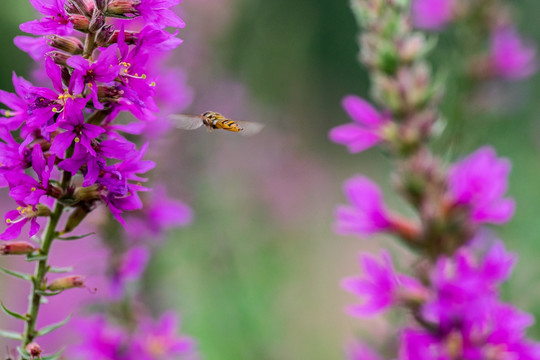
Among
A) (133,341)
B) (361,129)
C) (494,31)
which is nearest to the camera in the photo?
(361,129)

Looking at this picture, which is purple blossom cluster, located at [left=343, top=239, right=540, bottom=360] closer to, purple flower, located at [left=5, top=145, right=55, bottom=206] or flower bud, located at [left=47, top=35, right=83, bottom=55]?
purple flower, located at [left=5, top=145, right=55, bottom=206]

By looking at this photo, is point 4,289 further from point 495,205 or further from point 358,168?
point 358,168

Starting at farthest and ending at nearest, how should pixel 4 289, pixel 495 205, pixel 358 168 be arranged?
pixel 358 168
pixel 4 289
pixel 495 205

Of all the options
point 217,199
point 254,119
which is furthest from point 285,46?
point 217,199

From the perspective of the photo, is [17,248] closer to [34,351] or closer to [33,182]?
[33,182]

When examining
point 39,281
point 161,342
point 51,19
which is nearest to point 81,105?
point 51,19
